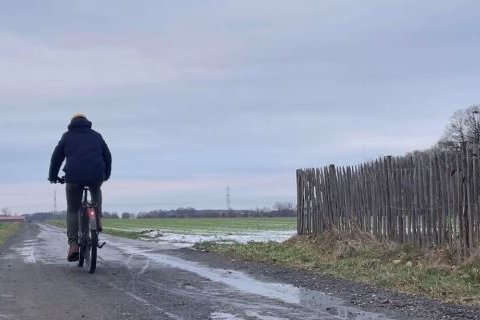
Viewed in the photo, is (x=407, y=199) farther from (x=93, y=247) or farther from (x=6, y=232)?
(x=6, y=232)

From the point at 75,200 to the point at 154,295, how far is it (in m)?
3.16

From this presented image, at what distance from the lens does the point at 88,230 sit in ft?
31.7

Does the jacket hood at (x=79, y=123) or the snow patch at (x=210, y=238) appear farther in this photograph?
the snow patch at (x=210, y=238)

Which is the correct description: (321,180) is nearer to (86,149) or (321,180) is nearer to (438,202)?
(438,202)

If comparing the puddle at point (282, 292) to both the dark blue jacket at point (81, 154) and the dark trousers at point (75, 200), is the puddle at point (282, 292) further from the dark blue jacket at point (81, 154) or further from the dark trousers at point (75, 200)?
the dark blue jacket at point (81, 154)

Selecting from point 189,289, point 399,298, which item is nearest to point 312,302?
point 399,298

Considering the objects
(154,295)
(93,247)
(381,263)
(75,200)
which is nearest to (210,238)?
(381,263)

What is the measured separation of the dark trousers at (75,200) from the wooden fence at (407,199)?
550 cm

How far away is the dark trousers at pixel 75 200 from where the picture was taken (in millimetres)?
9961

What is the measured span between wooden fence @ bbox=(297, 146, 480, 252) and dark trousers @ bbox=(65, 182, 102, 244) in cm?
550

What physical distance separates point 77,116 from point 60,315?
447cm

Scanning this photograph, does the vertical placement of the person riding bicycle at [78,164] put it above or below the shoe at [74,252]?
above

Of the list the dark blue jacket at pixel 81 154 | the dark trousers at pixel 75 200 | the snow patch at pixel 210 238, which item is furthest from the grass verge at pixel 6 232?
the dark blue jacket at pixel 81 154

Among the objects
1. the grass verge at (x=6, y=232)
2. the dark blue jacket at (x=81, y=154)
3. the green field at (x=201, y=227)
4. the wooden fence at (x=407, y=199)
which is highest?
the dark blue jacket at (x=81, y=154)
